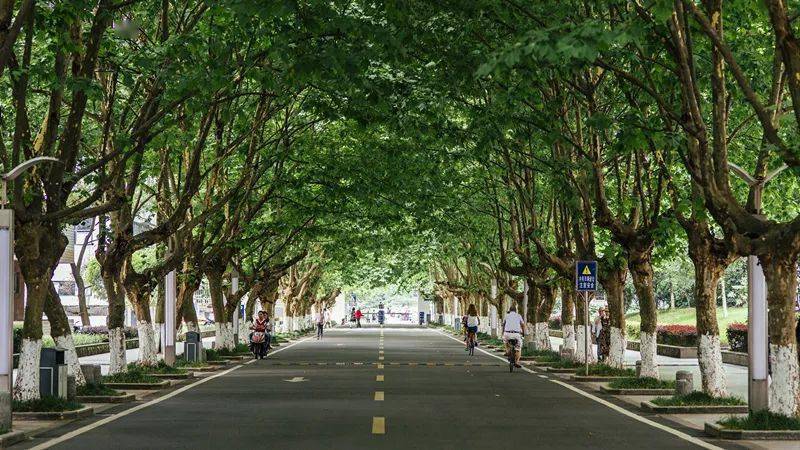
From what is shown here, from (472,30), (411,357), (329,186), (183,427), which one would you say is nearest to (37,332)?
(183,427)

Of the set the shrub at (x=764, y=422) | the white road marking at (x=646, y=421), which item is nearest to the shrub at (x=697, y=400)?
the white road marking at (x=646, y=421)

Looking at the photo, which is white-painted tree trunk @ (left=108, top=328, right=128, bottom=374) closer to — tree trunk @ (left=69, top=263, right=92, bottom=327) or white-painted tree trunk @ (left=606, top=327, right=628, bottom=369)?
white-painted tree trunk @ (left=606, top=327, right=628, bottom=369)

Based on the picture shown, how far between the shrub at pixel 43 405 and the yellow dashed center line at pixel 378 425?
4.57 m

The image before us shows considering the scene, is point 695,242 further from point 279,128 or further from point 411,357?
point 411,357

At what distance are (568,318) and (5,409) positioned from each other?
23737 mm

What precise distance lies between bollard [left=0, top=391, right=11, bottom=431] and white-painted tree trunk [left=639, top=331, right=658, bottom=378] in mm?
13160

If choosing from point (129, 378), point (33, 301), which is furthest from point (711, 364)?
point (129, 378)

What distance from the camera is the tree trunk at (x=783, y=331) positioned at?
1555 cm

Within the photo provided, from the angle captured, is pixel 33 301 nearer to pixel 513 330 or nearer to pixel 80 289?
pixel 513 330

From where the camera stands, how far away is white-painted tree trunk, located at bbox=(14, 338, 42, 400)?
59.6 ft

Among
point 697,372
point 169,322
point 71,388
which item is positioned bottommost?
point 697,372

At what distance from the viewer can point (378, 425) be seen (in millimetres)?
16328

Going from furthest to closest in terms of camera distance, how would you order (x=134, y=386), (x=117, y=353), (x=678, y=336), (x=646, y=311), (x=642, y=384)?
(x=678, y=336) → (x=117, y=353) → (x=646, y=311) → (x=134, y=386) → (x=642, y=384)

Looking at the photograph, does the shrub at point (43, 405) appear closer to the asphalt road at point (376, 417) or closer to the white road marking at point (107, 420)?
the white road marking at point (107, 420)
